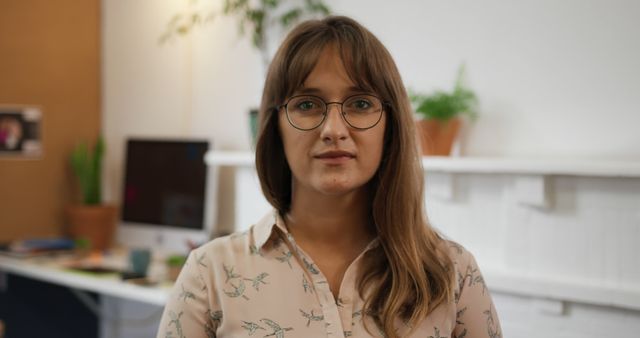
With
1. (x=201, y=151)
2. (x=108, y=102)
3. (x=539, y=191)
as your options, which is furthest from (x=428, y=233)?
(x=108, y=102)

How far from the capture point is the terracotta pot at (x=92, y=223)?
3.56 m

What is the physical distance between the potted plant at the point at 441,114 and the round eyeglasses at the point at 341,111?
1.16 metres

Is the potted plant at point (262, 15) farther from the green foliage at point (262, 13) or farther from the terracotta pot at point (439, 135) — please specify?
the terracotta pot at point (439, 135)

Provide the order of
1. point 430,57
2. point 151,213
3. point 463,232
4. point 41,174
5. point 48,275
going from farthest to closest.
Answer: point 41,174 → point 151,213 → point 48,275 → point 430,57 → point 463,232

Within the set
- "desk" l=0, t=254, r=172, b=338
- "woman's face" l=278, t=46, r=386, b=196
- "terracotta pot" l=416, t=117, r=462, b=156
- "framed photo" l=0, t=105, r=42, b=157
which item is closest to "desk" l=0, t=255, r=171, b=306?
"desk" l=0, t=254, r=172, b=338

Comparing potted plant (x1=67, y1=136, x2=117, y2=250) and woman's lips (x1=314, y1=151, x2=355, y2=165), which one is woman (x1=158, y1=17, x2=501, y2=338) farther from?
potted plant (x1=67, y1=136, x2=117, y2=250)

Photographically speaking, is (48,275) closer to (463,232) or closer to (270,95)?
(463,232)

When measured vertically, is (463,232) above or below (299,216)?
below

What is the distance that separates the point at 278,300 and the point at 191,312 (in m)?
0.15

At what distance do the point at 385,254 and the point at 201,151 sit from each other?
1.98 metres

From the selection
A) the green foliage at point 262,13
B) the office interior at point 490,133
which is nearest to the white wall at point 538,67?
the office interior at point 490,133

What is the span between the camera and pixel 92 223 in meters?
3.58

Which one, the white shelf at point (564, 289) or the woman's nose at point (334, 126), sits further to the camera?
the white shelf at point (564, 289)

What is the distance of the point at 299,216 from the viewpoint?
53.0 inches
